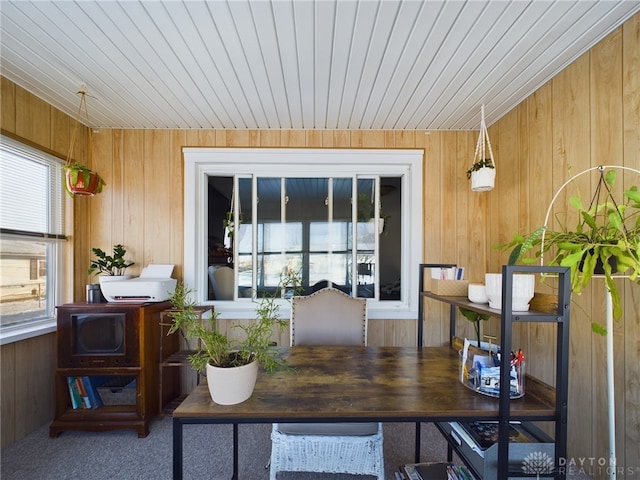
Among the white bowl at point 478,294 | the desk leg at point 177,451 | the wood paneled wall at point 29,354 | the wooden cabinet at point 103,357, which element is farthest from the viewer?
the wooden cabinet at point 103,357

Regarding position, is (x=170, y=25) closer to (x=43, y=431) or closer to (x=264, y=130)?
(x=264, y=130)

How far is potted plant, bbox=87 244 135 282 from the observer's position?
7.57ft

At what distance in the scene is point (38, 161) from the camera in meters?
2.19

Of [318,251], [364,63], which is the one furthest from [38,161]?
[364,63]

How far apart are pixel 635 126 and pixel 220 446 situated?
3153 mm

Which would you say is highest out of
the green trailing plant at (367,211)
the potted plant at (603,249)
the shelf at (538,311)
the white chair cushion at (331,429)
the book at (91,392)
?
the green trailing plant at (367,211)

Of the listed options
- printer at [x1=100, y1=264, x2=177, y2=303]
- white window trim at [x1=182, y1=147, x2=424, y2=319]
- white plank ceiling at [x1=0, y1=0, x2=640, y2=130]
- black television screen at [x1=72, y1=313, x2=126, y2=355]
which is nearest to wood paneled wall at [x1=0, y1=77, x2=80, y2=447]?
white plank ceiling at [x1=0, y1=0, x2=640, y2=130]

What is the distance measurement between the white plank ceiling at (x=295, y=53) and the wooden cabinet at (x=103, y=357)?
163 centimetres

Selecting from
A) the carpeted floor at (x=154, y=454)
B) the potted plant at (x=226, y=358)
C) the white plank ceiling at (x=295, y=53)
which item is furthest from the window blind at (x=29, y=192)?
the potted plant at (x=226, y=358)

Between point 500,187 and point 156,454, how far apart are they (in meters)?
3.38

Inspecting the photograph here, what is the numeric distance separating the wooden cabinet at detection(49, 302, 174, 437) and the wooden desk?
4.02 feet

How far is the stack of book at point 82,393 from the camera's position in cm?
211

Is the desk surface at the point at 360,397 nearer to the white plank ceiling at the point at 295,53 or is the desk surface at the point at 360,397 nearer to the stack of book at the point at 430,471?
the stack of book at the point at 430,471

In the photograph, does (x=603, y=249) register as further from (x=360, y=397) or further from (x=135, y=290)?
(x=135, y=290)
